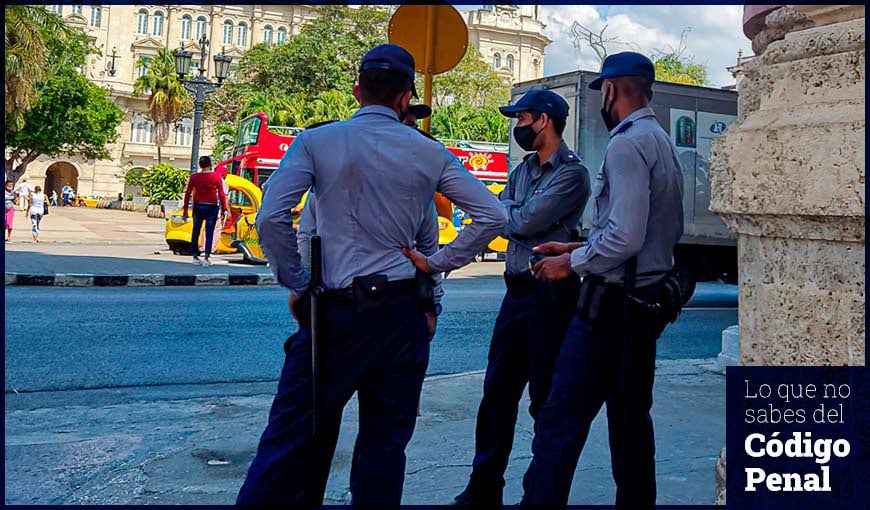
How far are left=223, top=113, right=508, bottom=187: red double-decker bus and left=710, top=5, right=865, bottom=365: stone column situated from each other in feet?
66.9

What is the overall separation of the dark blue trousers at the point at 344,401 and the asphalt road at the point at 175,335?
3883mm

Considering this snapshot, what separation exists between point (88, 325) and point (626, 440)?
6.76 metres

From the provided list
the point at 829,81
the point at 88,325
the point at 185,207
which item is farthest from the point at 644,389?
the point at 185,207

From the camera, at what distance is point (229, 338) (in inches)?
328

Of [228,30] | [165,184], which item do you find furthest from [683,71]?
[228,30]

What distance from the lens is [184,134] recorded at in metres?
72.9

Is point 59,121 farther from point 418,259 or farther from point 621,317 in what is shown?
point 621,317

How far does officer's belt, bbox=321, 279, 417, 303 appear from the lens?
2926mm

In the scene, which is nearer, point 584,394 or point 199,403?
point 584,394

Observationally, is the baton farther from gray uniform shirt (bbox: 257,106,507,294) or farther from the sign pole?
the sign pole

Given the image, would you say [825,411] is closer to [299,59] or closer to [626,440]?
[626,440]

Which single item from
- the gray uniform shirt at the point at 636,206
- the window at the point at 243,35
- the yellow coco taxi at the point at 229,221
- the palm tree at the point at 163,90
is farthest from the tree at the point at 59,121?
the gray uniform shirt at the point at 636,206

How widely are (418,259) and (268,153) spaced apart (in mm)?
21982

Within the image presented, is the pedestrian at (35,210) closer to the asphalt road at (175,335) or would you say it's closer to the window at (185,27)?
the asphalt road at (175,335)
